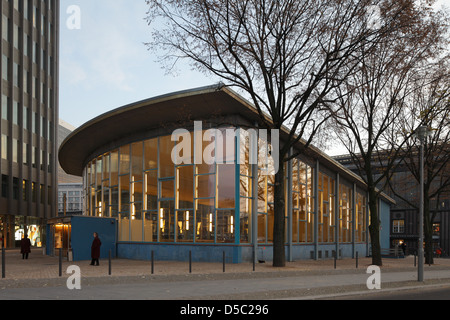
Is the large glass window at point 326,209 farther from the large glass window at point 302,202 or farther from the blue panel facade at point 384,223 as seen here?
the blue panel facade at point 384,223

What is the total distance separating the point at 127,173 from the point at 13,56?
97.5 ft

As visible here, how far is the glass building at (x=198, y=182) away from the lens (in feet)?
82.3

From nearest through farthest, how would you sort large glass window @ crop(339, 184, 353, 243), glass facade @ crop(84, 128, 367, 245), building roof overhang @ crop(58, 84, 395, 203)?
building roof overhang @ crop(58, 84, 395, 203) → glass facade @ crop(84, 128, 367, 245) → large glass window @ crop(339, 184, 353, 243)

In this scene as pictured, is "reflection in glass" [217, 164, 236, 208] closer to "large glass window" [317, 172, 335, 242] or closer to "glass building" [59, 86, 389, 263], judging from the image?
"glass building" [59, 86, 389, 263]

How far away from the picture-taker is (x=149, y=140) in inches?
1146

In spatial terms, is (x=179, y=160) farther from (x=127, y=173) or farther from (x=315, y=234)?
(x=315, y=234)

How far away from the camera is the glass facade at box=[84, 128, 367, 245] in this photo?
25.3 meters

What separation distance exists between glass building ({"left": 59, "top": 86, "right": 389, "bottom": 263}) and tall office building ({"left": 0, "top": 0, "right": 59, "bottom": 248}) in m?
21.3

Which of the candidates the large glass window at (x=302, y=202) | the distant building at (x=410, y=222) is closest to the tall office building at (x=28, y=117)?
the large glass window at (x=302, y=202)

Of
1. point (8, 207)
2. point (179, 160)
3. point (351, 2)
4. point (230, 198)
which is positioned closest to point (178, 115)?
point (179, 160)

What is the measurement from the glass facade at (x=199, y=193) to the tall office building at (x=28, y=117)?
72.6 ft

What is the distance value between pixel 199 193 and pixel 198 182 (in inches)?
22.9

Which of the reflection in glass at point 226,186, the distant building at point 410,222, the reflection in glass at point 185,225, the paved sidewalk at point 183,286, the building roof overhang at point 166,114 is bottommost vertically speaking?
the distant building at point 410,222

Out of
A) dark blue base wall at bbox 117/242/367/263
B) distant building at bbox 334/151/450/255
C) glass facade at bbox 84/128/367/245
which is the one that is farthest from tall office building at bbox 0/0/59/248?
distant building at bbox 334/151/450/255
